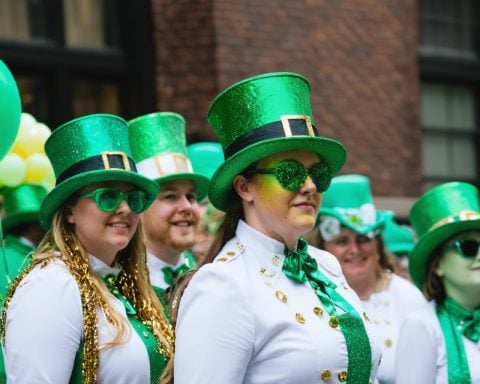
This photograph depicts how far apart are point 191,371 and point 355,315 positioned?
624 millimetres

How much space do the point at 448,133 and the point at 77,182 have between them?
7979 millimetres

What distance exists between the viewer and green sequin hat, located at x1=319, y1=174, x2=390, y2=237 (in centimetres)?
679

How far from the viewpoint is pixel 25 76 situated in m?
9.53

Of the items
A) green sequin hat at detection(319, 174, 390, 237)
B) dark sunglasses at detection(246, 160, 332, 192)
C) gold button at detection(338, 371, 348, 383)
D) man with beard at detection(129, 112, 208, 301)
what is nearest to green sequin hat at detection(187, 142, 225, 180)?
green sequin hat at detection(319, 174, 390, 237)

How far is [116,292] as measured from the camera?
190 inches

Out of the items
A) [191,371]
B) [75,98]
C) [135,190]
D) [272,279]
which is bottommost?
[191,371]

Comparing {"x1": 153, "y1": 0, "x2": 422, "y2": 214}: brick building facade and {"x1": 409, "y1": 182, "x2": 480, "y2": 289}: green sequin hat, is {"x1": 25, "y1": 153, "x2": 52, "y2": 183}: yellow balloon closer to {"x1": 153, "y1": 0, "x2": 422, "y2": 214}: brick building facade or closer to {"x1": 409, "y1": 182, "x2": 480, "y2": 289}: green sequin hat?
{"x1": 409, "y1": 182, "x2": 480, "y2": 289}: green sequin hat

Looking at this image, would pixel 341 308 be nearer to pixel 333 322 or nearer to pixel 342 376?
pixel 333 322

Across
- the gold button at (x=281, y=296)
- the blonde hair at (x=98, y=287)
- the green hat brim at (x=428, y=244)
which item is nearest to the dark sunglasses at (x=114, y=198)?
the blonde hair at (x=98, y=287)

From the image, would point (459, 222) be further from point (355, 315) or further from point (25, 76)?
point (25, 76)

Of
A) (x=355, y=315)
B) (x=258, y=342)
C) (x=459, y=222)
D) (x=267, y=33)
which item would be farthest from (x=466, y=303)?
(x=267, y=33)

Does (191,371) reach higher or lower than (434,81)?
lower

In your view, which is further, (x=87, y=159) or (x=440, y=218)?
(x=440, y=218)

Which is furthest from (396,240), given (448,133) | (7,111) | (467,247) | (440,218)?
(7,111)
